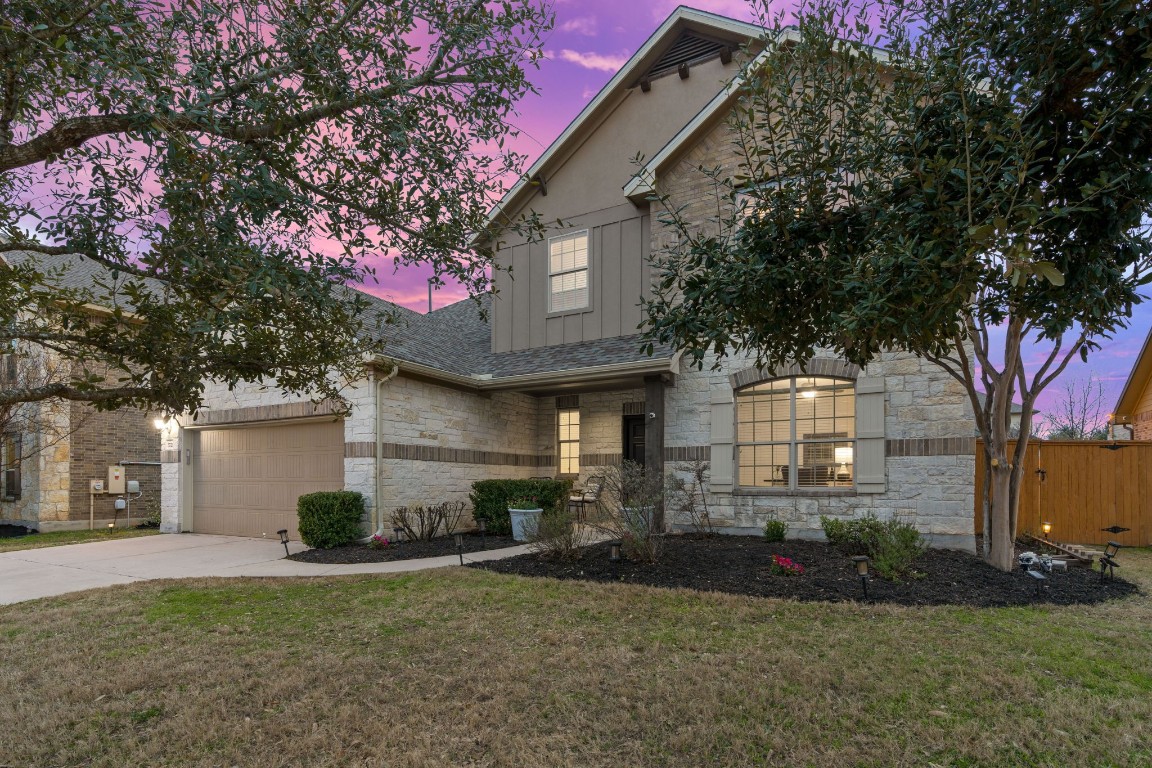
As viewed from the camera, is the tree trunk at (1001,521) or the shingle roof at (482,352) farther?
the shingle roof at (482,352)

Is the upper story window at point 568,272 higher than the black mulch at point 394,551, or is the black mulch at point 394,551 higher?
the upper story window at point 568,272

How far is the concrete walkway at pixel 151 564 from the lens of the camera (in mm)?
7777

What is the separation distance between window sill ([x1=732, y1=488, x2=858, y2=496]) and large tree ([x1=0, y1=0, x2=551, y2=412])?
6.35 metres

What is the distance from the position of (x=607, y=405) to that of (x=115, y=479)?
1150 cm

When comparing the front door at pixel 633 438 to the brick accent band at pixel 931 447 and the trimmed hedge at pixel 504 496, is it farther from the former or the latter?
the brick accent band at pixel 931 447

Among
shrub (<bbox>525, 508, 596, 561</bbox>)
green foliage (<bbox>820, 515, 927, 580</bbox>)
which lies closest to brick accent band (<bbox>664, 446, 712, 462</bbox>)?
green foliage (<bbox>820, 515, 927, 580</bbox>)

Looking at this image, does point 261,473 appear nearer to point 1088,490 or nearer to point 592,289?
point 592,289

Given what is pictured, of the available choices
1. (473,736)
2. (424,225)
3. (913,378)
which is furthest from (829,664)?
(913,378)

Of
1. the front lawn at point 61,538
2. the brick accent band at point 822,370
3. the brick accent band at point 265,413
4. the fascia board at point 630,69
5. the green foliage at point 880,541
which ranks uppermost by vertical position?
the fascia board at point 630,69

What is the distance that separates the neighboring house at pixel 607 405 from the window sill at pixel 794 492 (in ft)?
0.11

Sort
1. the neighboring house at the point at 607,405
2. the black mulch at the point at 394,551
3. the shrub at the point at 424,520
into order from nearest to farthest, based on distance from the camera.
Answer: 1. the black mulch at the point at 394,551
2. the neighboring house at the point at 607,405
3. the shrub at the point at 424,520

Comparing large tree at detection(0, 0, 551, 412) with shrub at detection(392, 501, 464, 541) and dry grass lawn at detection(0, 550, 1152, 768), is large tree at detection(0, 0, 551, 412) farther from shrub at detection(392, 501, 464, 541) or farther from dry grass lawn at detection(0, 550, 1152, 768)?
shrub at detection(392, 501, 464, 541)

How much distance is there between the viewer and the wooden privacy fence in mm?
10703

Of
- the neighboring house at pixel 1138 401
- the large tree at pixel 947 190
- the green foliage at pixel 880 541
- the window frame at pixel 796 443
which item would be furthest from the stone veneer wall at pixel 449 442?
the neighboring house at pixel 1138 401
